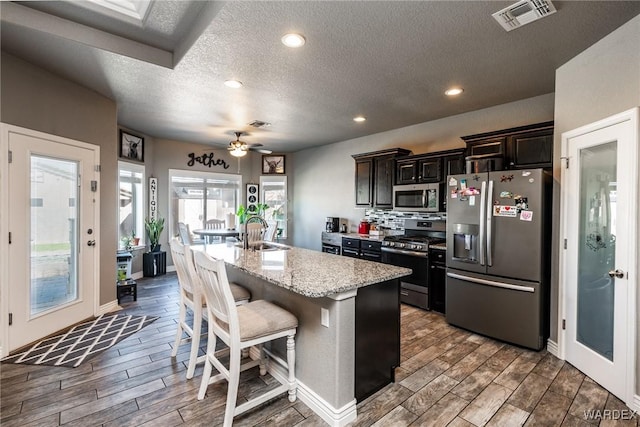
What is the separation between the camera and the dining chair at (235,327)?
1873mm

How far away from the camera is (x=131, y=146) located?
559 centimetres

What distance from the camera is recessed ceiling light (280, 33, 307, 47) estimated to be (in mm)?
2412

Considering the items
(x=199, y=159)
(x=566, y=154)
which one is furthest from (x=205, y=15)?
(x=199, y=159)

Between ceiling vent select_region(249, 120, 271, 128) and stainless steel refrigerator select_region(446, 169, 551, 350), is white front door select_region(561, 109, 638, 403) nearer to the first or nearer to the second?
stainless steel refrigerator select_region(446, 169, 551, 350)

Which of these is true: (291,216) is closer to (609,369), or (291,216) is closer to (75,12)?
(75,12)

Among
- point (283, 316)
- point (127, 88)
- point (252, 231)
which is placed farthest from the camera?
point (252, 231)

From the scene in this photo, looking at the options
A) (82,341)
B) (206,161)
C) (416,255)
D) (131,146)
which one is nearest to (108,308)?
(82,341)

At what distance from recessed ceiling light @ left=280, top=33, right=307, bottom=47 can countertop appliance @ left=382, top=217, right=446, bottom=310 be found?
287 centimetres

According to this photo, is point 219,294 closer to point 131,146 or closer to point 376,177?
point 376,177

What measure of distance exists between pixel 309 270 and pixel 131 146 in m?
4.96

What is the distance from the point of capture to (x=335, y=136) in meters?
5.95

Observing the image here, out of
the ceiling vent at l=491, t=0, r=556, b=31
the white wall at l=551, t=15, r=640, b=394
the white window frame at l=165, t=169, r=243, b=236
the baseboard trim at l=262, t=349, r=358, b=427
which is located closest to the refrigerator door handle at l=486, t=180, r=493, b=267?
the white wall at l=551, t=15, r=640, b=394

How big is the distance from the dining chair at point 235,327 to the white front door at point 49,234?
2177mm

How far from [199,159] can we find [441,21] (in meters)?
5.80
